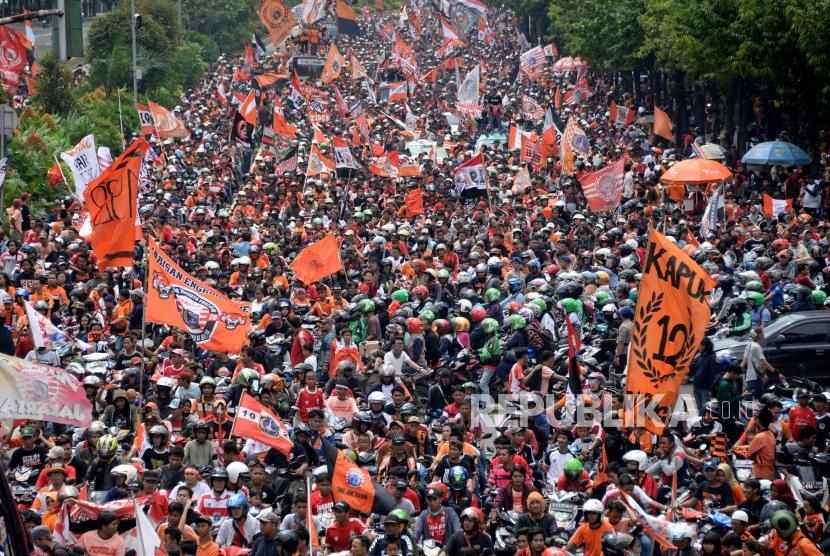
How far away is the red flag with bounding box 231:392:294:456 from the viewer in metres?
14.6

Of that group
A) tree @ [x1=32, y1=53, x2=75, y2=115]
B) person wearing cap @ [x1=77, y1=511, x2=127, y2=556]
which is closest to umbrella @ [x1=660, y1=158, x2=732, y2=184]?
person wearing cap @ [x1=77, y1=511, x2=127, y2=556]

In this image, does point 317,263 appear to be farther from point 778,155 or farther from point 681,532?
point 778,155

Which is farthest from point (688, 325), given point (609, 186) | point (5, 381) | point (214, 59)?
point (214, 59)

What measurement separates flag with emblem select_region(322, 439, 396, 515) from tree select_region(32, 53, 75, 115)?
32.9 m

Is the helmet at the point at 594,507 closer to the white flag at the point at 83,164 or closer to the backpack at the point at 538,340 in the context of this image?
the backpack at the point at 538,340

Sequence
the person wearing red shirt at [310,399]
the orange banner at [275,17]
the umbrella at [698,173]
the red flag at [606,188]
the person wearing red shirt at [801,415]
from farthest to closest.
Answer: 1. the orange banner at [275,17]
2. the umbrella at [698,173]
3. the red flag at [606,188]
4. the person wearing red shirt at [310,399]
5. the person wearing red shirt at [801,415]

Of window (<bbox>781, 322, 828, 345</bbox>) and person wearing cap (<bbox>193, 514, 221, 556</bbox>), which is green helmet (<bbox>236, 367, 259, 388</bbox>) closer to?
person wearing cap (<bbox>193, 514, 221, 556</bbox>)

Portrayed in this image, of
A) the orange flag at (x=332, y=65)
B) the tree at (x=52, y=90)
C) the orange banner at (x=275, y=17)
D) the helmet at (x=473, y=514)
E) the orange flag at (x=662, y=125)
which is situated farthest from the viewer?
the orange banner at (x=275, y=17)

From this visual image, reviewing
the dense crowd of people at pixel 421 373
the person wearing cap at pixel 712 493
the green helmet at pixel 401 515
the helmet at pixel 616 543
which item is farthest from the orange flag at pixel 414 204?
the helmet at pixel 616 543

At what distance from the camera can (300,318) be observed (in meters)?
19.8

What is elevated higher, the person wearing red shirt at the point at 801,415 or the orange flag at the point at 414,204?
the person wearing red shirt at the point at 801,415

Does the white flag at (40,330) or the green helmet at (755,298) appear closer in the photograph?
the white flag at (40,330)

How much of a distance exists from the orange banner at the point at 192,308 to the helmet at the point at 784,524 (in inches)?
304

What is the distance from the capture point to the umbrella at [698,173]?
89.9 feet
